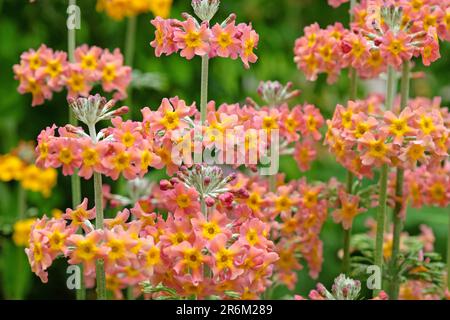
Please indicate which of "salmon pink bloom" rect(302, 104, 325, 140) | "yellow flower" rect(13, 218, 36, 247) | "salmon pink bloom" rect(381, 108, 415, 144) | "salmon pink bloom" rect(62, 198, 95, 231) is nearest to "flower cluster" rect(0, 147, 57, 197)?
"yellow flower" rect(13, 218, 36, 247)

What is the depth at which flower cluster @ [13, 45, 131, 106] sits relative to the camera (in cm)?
236

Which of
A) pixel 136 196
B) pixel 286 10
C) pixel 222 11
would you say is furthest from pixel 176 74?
pixel 136 196

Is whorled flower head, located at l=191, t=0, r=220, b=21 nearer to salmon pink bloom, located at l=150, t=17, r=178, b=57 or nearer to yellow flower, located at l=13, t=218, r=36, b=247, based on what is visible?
salmon pink bloom, located at l=150, t=17, r=178, b=57

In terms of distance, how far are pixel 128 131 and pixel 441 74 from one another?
3213 mm

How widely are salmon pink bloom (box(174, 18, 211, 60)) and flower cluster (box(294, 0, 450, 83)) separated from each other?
0.43 metres

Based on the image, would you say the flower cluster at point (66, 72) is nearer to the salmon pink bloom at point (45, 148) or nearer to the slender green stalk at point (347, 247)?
the salmon pink bloom at point (45, 148)

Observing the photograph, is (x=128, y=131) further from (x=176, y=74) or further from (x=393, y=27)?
(x=176, y=74)

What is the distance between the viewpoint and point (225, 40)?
195cm

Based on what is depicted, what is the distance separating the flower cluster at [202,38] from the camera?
6.35ft

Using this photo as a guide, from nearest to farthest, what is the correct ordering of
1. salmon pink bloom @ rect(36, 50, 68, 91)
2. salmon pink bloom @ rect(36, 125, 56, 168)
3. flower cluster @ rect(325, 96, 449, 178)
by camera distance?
salmon pink bloom @ rect(36, 125, 56, 168), flower cluster @ rect(325, 96, 449, 178), salmon pink bloom @ rect(36, 50, 68, 91)

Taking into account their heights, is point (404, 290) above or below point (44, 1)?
below

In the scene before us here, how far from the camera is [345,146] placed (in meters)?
2.11

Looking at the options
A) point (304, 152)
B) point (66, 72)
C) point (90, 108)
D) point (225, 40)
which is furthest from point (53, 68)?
point (304, 152)

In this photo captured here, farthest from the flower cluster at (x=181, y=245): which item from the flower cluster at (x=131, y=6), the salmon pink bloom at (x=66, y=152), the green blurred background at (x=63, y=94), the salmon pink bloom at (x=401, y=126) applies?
the green blurred background at (x=63, y=94)
